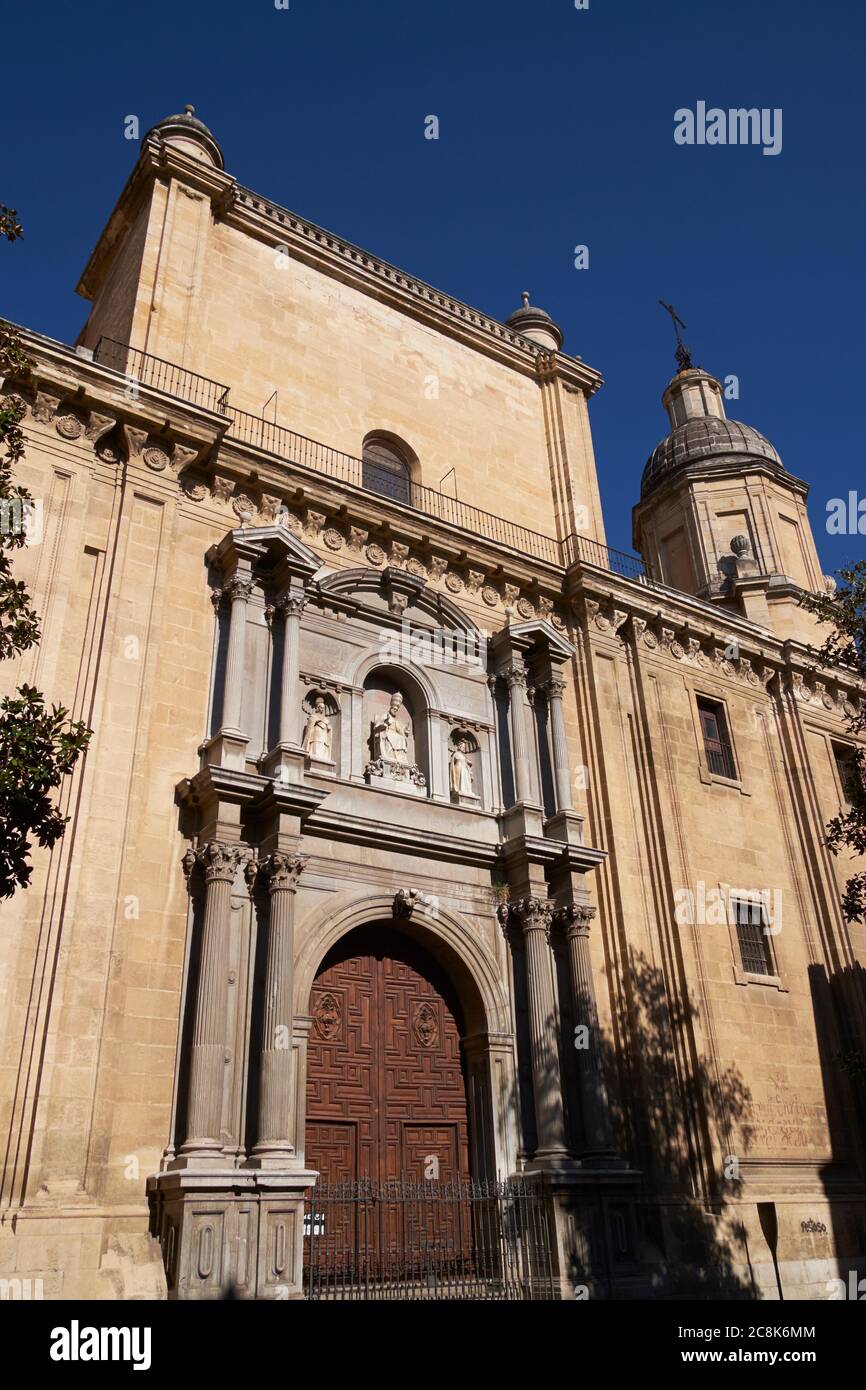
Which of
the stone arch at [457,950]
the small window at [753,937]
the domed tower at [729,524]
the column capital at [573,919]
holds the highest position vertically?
the domed tower at [729,524]

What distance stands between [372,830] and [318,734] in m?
1.55

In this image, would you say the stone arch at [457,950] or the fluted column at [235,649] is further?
the stone arch at [457,950]

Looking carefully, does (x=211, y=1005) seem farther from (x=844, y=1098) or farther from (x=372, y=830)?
(x=844, y=1098)

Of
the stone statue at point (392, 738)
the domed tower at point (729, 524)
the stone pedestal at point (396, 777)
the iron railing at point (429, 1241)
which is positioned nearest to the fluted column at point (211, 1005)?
the iron railing at point (429, 1241)

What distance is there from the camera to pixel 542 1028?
14.0 metres

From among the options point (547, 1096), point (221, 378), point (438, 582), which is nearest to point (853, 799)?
point (547, 1096)

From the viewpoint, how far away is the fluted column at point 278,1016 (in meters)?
11.0

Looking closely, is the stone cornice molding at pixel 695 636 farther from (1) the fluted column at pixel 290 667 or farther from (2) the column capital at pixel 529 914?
(1) the fluted column at pixel 290 667

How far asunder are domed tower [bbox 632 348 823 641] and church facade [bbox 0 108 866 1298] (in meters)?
2.17

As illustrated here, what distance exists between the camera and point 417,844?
14305mm

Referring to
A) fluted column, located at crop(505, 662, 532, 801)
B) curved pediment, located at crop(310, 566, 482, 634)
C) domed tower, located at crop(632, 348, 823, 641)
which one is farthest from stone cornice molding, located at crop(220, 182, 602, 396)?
fluted column, located at crop(505, 662, 532, 801)

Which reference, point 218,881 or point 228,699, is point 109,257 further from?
point 218,881

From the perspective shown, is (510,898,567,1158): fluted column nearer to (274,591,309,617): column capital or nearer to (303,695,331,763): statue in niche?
(303,695,331,763): statue in niche

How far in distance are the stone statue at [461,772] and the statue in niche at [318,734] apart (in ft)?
6.97
